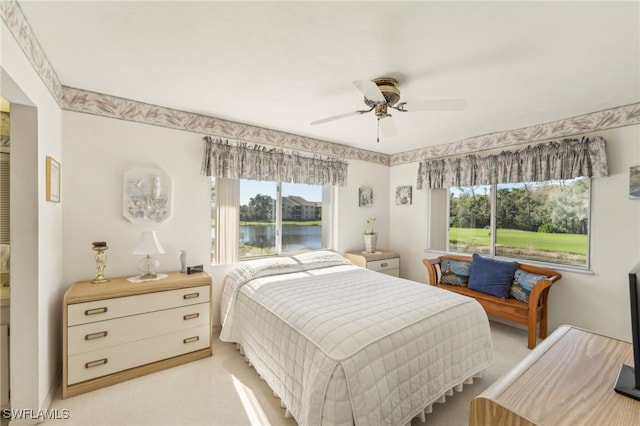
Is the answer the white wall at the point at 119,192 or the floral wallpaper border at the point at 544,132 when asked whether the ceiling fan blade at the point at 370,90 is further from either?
the floral wallpaper border at the point at 544,132

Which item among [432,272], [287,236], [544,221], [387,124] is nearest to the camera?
[387,124]

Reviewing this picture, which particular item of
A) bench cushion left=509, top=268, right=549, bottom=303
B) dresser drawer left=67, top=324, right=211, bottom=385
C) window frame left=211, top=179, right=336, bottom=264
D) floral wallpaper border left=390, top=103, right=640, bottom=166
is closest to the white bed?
dresser drawer left=67, top=324, right=211, bottom=385

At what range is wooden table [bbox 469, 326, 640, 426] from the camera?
859mm

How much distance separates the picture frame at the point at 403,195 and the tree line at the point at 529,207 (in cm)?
68

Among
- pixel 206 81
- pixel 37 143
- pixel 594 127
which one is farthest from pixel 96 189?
pixel 594 127

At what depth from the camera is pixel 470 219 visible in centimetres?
404

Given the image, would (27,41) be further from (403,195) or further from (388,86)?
(403,195)

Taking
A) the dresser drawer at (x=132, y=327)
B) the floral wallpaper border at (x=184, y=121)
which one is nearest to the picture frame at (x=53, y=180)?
the floral wallpaper border at (x=184, y=121)

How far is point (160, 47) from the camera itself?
1801 mm

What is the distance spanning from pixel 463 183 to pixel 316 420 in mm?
3533

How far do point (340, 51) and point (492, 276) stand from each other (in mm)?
3105

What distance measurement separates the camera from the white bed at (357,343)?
5.06ft

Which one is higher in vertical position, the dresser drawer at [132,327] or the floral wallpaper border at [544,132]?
the floral wallpaper border at [544,132]

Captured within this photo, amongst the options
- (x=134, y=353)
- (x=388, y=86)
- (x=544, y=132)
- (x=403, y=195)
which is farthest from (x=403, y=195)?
(x=134, y=353)
